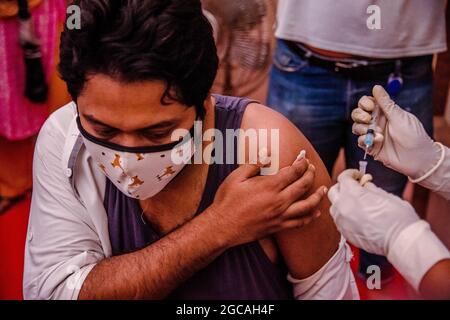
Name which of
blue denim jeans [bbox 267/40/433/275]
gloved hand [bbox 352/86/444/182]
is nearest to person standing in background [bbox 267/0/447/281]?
blue denim jeans [bbox 267/40/433/275]

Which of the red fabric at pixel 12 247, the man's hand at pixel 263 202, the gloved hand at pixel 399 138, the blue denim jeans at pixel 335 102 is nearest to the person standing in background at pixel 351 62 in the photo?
the blue denim jeans at pixel 335 102

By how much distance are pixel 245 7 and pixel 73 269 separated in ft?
2.94

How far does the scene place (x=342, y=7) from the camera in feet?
4.80

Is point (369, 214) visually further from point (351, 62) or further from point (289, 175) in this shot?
point (351, 62)

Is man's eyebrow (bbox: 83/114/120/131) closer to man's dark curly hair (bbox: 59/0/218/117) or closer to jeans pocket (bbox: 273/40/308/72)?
man's dark curly hair (bbox: 59/0/218/117)

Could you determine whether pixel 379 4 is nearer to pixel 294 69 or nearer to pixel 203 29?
pixel 294 69

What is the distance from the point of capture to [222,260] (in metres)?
1.37

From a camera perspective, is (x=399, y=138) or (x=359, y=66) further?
(x=359, y=66)

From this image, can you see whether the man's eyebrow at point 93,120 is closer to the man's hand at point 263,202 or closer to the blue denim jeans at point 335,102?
the man's hand at point 263,202

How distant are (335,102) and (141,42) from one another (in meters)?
0.64

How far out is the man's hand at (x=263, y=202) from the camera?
1.29m

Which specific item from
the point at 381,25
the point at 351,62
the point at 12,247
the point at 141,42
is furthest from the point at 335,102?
the point at 12,247

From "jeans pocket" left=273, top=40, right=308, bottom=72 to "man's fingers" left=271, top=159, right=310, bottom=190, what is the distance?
16.7 inches

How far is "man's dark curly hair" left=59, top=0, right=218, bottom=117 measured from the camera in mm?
1162
